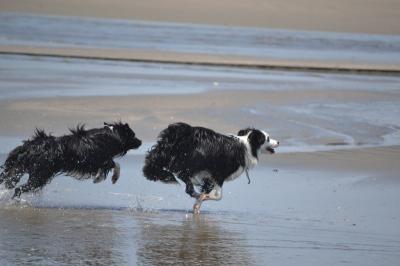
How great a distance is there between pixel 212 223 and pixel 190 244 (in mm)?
961

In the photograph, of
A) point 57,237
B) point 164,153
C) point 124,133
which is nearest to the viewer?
point 57,237

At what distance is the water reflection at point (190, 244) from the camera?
6.60 m

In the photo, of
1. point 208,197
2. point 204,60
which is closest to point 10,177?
point 208,197

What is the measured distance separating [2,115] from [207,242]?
6.42 m

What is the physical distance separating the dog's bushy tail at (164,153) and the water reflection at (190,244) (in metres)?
0.94

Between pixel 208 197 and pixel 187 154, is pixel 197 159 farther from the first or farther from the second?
pixel 208 197

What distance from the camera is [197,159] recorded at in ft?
29.6

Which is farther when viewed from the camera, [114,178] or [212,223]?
[114,178]

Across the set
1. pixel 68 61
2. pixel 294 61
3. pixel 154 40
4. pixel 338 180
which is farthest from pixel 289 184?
pixel 154 40

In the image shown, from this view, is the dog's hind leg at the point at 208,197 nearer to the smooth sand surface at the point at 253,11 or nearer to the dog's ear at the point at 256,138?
the dog's ear at the point at 256,138

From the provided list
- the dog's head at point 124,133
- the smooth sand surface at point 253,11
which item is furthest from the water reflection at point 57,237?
the smooth sand surface at point 253,11

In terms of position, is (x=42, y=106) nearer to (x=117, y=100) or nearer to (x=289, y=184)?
(x=117, y=100)

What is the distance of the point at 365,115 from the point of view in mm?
14703

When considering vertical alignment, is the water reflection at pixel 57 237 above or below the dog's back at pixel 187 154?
below
